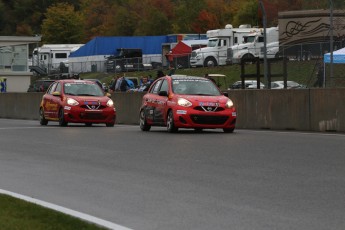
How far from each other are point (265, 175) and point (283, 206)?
11.0 feet

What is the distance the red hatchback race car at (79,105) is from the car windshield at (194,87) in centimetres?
484

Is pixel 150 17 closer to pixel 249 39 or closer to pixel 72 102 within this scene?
pixel 249 39

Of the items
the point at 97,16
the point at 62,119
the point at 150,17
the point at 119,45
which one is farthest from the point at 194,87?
the point at 97,16

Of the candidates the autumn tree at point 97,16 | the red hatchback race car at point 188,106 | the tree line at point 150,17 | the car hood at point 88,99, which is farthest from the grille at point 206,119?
the autumn tree at point 97,16

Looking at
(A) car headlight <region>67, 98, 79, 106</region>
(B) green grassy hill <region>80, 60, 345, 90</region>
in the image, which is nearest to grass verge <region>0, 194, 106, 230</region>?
(A) car headlight <region>67, 98, 79, 106</region>

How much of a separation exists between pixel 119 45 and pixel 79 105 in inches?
2087

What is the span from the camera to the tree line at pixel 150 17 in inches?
3873

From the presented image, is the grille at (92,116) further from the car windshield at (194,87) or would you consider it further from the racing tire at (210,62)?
the racing tire at (210,62)

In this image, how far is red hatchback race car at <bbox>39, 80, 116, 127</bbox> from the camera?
30328 millimetres

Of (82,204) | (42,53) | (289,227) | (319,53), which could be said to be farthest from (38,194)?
(42,53)

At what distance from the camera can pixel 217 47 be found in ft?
221

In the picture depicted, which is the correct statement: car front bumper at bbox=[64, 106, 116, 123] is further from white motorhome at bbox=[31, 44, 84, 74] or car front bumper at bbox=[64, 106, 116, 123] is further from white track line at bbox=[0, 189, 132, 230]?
white motorhome at bbox=[31, 44, 84, 74]

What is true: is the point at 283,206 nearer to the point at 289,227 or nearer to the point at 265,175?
the point at 289,227

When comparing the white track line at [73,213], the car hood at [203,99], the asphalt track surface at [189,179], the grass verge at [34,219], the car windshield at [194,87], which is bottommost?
the asphalt track surface at [189,179]
